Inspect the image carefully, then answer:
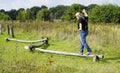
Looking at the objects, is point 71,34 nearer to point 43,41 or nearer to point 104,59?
point 43,41

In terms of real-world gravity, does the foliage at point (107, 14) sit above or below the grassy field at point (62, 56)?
above

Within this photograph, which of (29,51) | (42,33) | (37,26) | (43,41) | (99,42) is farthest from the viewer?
(37,26)

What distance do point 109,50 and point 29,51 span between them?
3761mm

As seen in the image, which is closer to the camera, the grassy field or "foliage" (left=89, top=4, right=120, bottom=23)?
the grassy field

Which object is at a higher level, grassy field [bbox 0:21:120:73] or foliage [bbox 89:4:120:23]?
foliage [bbox 89:4:120:23]

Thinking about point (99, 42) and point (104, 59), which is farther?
point (99, 42)

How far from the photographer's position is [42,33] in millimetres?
23156

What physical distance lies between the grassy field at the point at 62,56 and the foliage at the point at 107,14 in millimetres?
12177

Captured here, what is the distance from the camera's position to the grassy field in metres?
8.46

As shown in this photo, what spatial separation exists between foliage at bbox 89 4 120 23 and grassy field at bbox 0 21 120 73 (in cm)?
1218

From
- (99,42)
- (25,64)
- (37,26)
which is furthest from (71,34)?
(25,64)

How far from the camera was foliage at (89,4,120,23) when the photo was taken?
119 feet

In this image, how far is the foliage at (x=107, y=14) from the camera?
3641cm

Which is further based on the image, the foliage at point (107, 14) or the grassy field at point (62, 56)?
the foliage at point (107, 14)
